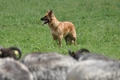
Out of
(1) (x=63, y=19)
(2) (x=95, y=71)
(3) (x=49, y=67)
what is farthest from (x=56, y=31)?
(2) (x=95, y=71)

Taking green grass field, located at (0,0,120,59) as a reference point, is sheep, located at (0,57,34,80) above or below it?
above

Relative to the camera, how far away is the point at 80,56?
24.7 ft

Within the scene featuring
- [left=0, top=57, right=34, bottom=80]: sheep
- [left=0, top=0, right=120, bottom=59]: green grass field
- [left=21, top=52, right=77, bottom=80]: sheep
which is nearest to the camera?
[left=0, top=57, right=34, bottom=80]: sheep

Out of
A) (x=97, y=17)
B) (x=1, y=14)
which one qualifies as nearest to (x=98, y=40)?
(x=97, y=17)

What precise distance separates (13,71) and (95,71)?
4.03 ft

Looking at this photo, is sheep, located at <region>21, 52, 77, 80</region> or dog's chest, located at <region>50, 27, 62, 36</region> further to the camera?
dog's chest, located at <region>50, 27, 62, 36</region>

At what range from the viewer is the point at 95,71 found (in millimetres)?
6387

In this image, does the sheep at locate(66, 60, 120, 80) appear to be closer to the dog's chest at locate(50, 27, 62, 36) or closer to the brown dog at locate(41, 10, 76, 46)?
the brown dog at locate(41, 10, 76, 46)

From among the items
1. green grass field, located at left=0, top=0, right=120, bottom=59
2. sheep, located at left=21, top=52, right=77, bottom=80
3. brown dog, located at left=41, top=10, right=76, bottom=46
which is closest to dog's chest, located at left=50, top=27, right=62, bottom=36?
brown dog, located at left=41, top=10, right=76, bottom=46

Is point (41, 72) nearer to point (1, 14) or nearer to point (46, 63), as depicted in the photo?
point (46, 63)

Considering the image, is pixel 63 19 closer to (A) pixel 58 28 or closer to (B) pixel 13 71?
(A) pixel 58 28

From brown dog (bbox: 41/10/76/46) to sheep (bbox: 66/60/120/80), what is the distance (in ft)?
27.4

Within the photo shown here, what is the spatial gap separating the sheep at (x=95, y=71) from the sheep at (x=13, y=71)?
2.25 feet

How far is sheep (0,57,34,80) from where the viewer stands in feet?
20.5
